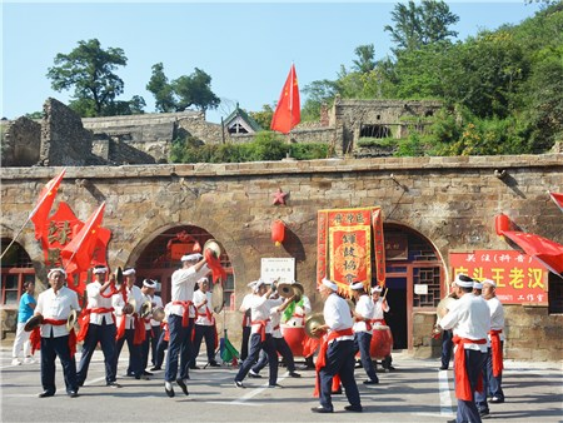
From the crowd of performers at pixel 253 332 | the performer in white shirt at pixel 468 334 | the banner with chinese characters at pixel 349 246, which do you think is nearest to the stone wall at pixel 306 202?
the banner with chinese characters at pixel 349 246

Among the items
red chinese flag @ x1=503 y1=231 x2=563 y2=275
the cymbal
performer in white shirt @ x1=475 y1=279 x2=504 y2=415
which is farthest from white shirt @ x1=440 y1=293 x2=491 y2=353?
the cymbal

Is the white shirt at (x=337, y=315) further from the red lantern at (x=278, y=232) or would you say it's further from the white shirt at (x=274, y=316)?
the red lantern at (x=278, y=232)

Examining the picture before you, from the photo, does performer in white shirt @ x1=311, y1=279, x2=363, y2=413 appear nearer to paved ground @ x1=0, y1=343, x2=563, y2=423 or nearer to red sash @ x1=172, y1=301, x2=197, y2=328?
paved ground @ x1=0, y1=343, x2=563, y2=423

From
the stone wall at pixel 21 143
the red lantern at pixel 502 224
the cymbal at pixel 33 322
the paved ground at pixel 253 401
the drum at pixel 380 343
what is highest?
the stone wall at pixel 21 143

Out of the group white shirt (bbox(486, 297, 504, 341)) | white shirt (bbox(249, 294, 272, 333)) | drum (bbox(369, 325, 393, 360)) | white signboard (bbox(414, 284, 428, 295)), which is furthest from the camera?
white signboard (bbox(414, 284, 428, 295))

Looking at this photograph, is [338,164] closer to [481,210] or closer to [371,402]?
[481,210]

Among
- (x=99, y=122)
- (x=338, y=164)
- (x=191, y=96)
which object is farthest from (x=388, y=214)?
(x=191, y=96)

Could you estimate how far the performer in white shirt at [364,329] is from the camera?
11141 millimetres

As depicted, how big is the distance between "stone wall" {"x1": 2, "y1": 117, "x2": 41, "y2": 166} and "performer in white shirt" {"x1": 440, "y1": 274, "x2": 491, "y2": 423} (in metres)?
17.3

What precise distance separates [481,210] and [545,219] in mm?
1351

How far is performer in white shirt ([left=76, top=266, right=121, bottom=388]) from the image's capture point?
33.8ft

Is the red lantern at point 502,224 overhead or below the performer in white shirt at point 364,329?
overhead

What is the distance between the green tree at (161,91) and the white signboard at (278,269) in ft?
160

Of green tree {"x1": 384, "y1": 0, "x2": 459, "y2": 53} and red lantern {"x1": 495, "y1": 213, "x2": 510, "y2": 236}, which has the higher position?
green tree {"x1": 384, "y1": 0, "x2": 459, "y2": 53}
